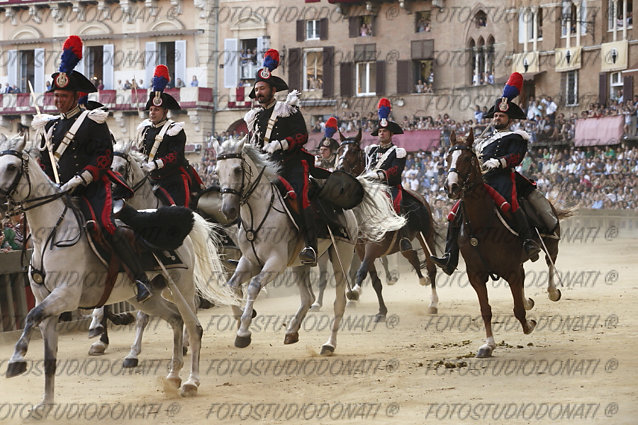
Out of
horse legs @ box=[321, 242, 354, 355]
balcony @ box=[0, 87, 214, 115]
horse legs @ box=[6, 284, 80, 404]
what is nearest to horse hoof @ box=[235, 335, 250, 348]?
horse legs @ box=[321, 242, 354, 355]

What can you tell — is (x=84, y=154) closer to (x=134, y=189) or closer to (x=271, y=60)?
(x=134, y=189)

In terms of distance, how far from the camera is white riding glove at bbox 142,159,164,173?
14195mm

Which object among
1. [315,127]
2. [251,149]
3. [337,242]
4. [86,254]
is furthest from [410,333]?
[315,127]

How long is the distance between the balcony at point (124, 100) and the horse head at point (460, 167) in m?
44.9

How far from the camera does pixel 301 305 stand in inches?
535

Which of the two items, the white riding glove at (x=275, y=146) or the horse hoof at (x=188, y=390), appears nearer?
the horse hoof at (x=188, y=390)

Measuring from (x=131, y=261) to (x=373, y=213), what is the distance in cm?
548

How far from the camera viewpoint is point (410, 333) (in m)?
15.9

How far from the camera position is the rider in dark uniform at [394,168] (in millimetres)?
18297

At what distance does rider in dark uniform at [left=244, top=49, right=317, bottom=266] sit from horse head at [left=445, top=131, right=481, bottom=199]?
189 cm

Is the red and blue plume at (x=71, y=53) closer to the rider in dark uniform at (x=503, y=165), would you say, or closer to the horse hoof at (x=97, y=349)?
the horse hoof at (x=97, y=349)

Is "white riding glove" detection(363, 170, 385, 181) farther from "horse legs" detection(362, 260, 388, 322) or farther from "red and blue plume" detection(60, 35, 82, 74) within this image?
"red and blue plume" detection(60, 35, 82, 74)

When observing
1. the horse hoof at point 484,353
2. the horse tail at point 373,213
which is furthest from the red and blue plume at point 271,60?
the horse hoof at point 484,353

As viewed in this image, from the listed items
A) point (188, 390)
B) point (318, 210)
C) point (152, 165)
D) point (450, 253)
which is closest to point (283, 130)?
point (318, 210)
